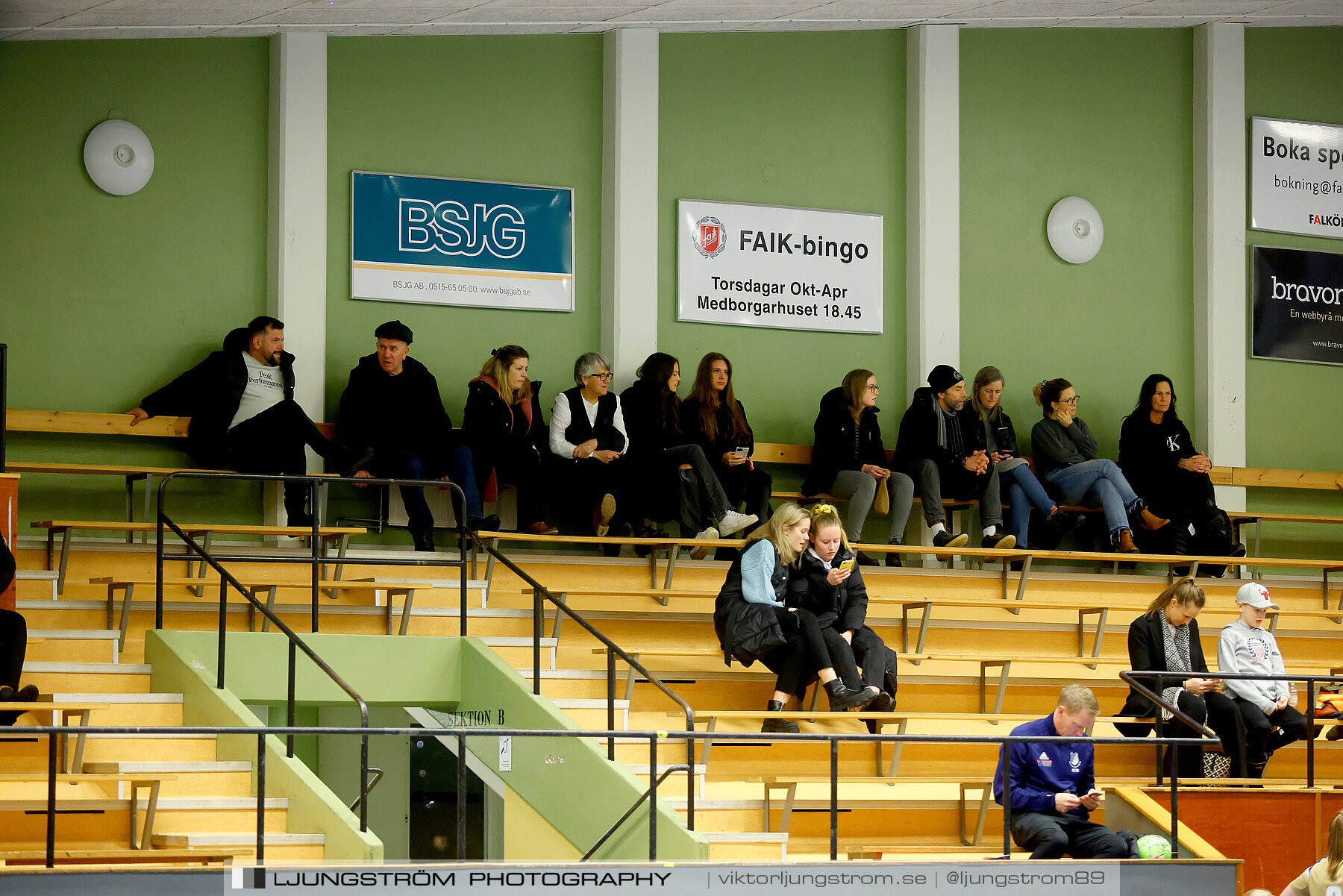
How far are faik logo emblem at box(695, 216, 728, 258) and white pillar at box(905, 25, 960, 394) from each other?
130 centimetres

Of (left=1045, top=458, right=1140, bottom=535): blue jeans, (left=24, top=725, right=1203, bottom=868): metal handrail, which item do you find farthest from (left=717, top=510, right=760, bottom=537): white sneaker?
(left=24, top=725, right=1203, bottom=868): metal handrail

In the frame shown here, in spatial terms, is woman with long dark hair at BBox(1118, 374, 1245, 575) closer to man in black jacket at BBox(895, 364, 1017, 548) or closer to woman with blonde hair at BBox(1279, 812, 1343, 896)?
man in black jacket at BBox(895, 364, 1017, 548)

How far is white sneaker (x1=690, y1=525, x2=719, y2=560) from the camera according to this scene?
9352 millimetres

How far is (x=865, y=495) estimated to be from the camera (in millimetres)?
10141

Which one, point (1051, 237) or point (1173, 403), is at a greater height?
point (1051, 237)

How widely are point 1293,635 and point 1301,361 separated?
285 centimetres

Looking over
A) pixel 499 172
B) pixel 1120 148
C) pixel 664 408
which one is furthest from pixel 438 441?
pixel 1120 148

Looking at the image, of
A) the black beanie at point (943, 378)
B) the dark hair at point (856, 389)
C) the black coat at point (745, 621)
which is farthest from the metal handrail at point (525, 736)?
the black beanie at point (943, 378)

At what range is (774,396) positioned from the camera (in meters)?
11.1

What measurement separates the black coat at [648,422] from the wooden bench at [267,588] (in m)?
1.63

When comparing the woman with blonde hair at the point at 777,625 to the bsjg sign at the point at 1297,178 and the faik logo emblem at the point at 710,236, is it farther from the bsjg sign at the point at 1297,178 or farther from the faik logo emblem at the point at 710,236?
the bsjg sign at the point at 1297,178

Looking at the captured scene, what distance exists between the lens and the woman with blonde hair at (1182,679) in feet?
25.9

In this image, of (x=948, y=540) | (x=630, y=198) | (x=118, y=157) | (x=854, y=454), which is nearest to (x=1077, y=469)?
(x=948, y=540)

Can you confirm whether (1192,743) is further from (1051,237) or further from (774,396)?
(1051,237)
